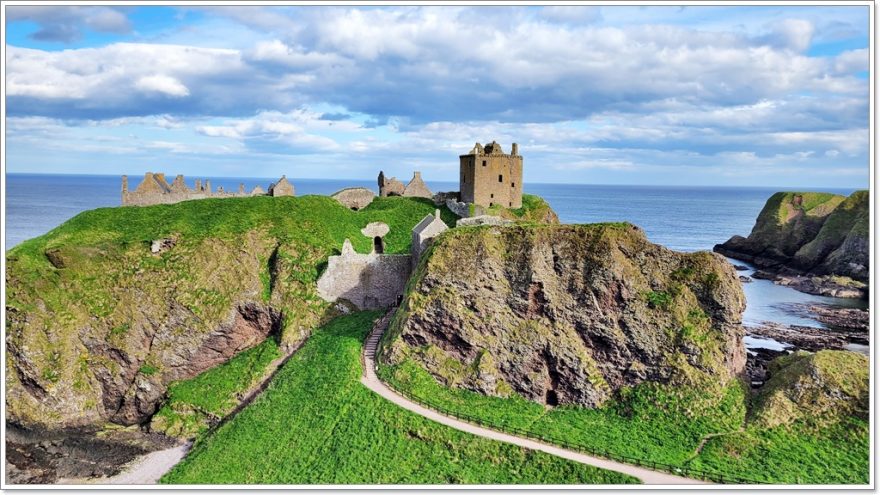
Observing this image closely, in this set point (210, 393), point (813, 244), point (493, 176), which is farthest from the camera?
point (813, 244)

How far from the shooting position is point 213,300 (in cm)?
4844

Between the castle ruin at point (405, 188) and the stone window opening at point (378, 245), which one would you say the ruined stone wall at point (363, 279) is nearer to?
the stone window opening at point (378, 245)

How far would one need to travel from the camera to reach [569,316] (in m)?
41.1

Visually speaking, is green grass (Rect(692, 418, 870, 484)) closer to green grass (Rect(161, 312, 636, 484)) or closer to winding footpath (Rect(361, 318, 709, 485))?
winding footpath (Rect(361, 318, 709, 485))

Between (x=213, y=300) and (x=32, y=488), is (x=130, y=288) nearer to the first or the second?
(x=213, y=300)

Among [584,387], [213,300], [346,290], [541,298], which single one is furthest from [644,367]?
[213,300]

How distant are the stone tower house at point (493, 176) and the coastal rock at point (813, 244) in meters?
52.2

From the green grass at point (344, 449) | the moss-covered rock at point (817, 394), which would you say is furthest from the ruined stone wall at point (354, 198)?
the moss-covered rock at point (817, 394)

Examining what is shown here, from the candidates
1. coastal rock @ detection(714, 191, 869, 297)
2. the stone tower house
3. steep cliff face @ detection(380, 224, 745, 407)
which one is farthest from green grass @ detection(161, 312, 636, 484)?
coastal rock @ detection(714, 191, 869, 297)

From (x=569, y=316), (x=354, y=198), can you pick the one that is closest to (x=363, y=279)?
(x=569, y=316)

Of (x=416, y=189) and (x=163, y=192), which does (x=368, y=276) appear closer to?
(x=416, y=189)

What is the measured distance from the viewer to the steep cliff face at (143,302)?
4359 cm

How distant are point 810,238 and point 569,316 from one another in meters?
88.1

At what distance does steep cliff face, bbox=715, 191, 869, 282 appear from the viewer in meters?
93.8
